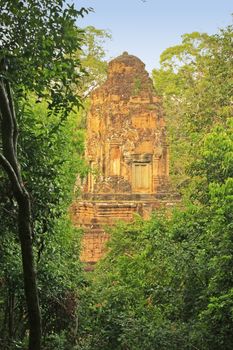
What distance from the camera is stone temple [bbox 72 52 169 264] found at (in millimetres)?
23422

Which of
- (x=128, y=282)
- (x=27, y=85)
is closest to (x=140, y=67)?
(x=128, y=282)

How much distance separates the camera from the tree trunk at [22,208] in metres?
6.16

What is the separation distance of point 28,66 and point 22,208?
1.38m

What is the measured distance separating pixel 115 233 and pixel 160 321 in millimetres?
6799

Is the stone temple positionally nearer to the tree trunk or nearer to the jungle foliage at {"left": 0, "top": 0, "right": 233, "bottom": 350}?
the jungle foliage at {"left": 0, "top": 0, "right": 233, "bottom": 350}

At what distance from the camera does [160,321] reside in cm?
1107

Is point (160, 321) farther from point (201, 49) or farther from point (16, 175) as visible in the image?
point (201, 49)

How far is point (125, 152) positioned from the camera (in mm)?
24156

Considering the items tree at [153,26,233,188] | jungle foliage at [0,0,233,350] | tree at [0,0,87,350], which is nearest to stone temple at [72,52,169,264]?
tree at [153,26,233,188]

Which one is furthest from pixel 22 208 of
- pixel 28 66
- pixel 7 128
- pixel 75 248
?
pixel 75 248

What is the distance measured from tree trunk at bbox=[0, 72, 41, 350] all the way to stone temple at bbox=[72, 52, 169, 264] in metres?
16.8

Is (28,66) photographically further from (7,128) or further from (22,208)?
(22,208)

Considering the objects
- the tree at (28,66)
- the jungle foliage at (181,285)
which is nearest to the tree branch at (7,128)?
the tree at (28,66)

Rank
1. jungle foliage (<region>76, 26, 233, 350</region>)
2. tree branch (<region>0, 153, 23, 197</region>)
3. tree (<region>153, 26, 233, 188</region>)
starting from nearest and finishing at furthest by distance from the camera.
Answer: tree branch (<region>0, 153, 23, 197</region>)
jungle foliage (<region>76, 26, 233, 350</region>)
tree (<region>153, 26, 233, 188</region>)
